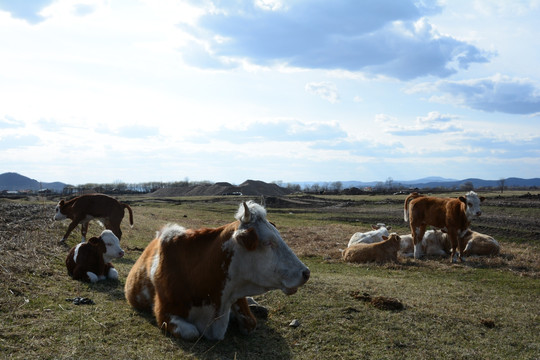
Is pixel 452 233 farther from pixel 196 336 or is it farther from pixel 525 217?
pixel 525 217

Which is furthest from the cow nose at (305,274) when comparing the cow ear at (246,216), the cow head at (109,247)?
the cow head at (109,247)

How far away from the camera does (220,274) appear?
18.7ft

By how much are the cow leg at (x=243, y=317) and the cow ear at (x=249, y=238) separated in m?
1.31

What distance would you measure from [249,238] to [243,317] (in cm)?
156

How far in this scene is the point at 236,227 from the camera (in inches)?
228

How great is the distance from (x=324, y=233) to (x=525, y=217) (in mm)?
15360

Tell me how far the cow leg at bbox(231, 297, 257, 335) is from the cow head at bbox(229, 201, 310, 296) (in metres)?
0.64

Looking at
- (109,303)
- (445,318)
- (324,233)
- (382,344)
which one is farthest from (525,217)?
(109,303)

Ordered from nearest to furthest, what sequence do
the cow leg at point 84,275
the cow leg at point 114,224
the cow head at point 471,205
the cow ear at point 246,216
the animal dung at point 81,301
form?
1. the cow ear at point 246,216
2. the animal dung at point 81,301
3. the cow leg at point 84,275
4. the cow leg at point 114,224
5. the cow head at point 471,205

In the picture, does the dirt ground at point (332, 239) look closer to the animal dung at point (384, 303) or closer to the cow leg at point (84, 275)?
the cow leg at point (84, 275)

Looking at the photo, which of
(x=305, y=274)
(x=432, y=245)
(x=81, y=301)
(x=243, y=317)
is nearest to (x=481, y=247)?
(x=432, y=245)

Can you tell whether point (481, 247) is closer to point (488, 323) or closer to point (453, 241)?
point (453, 241)

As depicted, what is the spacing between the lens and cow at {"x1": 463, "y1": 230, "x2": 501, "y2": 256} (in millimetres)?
16719

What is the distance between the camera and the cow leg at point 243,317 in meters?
6.21
